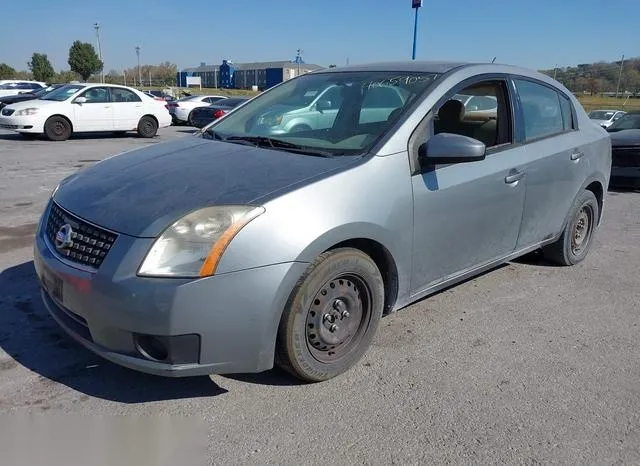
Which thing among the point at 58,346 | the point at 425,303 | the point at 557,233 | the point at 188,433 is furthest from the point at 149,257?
the point at 557,233

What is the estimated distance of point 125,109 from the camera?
608 inches

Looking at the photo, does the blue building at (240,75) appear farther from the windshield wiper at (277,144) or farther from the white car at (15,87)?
the windshield wiper at (277,144)

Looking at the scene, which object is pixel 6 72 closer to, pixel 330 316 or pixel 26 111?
pixel 26 111

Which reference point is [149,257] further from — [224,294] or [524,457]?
[524,457]

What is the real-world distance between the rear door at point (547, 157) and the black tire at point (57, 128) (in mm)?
13027

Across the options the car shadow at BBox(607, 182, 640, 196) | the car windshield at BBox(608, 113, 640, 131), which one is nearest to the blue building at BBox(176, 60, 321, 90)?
the car windshield at BBox(608, 113, 640, 131)

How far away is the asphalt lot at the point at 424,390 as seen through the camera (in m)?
2.45

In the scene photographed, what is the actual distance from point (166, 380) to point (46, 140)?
44.1ft

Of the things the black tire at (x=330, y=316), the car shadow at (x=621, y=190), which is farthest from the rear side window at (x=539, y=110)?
the car shadow at (x=621, y=190)

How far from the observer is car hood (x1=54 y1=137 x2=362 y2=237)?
2543mm

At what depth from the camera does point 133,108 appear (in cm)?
1567

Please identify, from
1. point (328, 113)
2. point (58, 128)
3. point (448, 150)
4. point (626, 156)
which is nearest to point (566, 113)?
point (448, 150)

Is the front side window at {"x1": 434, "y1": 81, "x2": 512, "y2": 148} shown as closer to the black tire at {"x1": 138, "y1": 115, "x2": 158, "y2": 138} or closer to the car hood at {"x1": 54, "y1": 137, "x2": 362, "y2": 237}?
the car hood at {"x1": 54, "y1": 137, "x2": 362, "y2": 237}

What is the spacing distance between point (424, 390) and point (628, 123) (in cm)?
1018
